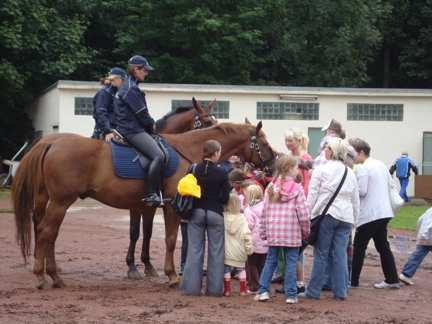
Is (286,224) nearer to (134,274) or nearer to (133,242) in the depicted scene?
(134,274)

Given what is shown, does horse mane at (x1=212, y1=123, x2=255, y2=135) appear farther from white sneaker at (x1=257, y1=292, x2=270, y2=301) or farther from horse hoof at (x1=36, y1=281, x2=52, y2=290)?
horse hoof at (x1=36, y1=281, x2=52, y2=290)

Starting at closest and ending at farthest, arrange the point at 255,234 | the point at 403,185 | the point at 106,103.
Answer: the point at 255,234
the point at 106,103
the point at 403,185

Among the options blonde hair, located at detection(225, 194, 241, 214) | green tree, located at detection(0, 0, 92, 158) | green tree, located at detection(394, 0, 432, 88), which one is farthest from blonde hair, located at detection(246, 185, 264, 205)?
green tree, located at detection(394, 0, 432, 88)

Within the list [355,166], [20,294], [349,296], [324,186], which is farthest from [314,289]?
[20,294]

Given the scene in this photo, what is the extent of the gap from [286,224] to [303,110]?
20.9 metres

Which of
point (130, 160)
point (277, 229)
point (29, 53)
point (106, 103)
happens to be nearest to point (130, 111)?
point (130, 160)

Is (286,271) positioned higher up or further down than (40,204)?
further down

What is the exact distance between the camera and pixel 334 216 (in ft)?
29.2

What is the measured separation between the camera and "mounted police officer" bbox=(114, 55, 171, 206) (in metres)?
9.52

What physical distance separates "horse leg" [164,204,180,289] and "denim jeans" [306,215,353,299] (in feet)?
5.89

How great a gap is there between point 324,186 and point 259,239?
45.5 inches

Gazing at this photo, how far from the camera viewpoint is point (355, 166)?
11008mm

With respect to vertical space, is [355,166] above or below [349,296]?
above

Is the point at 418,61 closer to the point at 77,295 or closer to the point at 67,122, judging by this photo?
the point at 67,122
